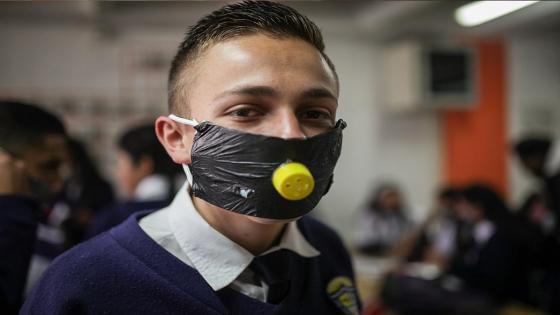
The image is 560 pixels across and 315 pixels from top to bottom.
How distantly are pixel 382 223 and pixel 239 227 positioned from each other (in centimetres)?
430

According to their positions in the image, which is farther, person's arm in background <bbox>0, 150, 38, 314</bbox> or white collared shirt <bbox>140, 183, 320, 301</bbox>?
person's arm in background <bbox>0, 150, 38, 314</bbox>

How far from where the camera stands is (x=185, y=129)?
1.02 meters

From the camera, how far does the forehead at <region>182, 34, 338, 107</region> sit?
897 millimetres

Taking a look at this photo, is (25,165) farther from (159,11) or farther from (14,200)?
(159,11)

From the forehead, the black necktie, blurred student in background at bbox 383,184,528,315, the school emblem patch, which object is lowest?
blurred student in background at bbox 383,184,528,315

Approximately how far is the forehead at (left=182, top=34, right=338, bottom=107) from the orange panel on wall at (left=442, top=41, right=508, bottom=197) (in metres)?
5.31

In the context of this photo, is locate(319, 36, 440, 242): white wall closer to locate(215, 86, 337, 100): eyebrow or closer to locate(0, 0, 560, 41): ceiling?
locate(0, 0, 560, 41): ceiling

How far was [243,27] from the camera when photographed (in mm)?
959

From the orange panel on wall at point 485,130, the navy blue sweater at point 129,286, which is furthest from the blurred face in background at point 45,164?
the orange panel on wall at point 485,130

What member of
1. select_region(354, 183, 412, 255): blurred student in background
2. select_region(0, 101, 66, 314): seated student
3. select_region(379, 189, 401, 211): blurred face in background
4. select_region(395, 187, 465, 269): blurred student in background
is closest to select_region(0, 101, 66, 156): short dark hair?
select_region(0, 101, 66, 314): seated student

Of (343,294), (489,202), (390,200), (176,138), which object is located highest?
(176,138)

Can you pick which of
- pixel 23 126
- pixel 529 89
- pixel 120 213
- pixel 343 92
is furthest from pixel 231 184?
pixel 529 89

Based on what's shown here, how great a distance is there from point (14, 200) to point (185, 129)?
51cm

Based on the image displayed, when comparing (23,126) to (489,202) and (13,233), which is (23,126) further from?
(489,202)
